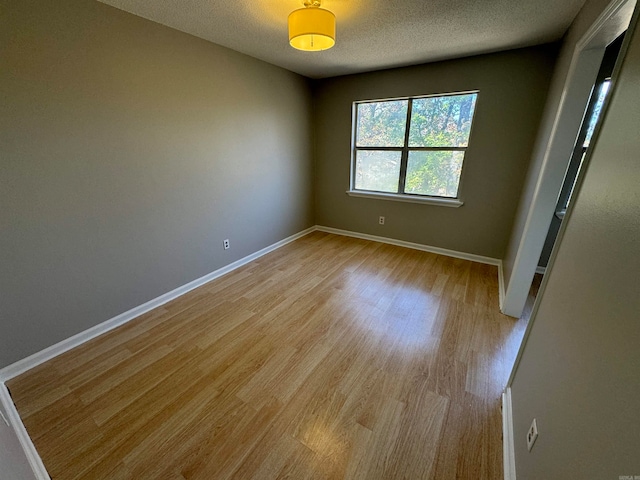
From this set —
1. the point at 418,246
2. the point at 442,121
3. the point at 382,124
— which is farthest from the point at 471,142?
the point at 418,246

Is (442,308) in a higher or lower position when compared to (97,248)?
lower

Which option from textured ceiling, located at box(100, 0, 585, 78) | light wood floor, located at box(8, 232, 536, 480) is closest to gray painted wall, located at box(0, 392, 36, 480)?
light wood floor, located at box(8, 232, 536, 480)

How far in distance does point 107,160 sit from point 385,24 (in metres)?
2.42

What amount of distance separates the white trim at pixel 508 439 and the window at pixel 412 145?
7.86 feet

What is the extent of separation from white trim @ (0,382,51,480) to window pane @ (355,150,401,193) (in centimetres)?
396

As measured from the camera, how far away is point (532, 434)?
1027 millimetres

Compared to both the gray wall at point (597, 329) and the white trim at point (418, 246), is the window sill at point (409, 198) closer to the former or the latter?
the white trim at point (418, 246)

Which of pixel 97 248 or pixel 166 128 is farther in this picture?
pixel 166 128

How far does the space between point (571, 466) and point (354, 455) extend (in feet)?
2.87

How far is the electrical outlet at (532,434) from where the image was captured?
1000mm

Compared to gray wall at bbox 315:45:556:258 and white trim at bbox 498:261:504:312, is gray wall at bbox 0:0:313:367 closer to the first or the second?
gray wall at bbox 315:45:556:258

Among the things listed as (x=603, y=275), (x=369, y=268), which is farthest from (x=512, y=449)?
(x=369, y=268)

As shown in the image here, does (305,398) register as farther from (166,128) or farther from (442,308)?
(166,128)

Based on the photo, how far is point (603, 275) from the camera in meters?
0.77
